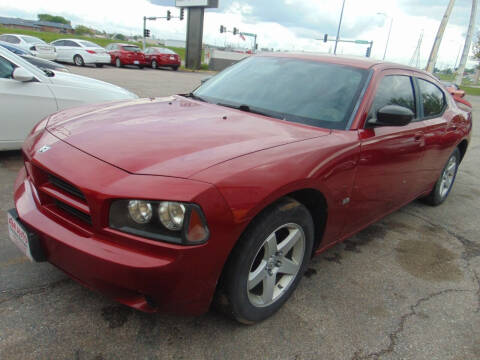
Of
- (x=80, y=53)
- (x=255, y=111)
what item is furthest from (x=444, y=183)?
(x=80, y=53)

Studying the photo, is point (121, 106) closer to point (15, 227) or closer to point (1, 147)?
point (15, 227)

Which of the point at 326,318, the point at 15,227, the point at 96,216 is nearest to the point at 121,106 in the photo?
the point at 15,227

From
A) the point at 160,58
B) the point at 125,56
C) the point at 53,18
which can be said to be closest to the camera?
Result: the point at 125,56

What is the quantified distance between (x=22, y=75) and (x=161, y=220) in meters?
3.62

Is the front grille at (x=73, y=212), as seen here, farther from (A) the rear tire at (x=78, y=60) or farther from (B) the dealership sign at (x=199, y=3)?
(B) the dealership sign at (x=199, y=3)

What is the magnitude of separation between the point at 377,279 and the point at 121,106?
2.32 m

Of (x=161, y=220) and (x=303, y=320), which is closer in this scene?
(x=161, y=220)

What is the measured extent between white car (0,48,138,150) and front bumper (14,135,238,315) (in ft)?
9.92

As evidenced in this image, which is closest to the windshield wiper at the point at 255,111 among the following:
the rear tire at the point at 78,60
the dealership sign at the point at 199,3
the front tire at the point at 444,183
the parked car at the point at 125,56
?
Result: the front tire at the point at 444,183

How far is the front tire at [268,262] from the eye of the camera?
1.83 m

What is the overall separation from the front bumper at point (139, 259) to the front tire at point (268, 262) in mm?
116

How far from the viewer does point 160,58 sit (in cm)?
2522

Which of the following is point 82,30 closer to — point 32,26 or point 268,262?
point 32,26

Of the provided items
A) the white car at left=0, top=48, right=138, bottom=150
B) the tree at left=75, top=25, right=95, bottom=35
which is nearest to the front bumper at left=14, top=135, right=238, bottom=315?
the white car at left=0, top=48, right=138, bottom=150
